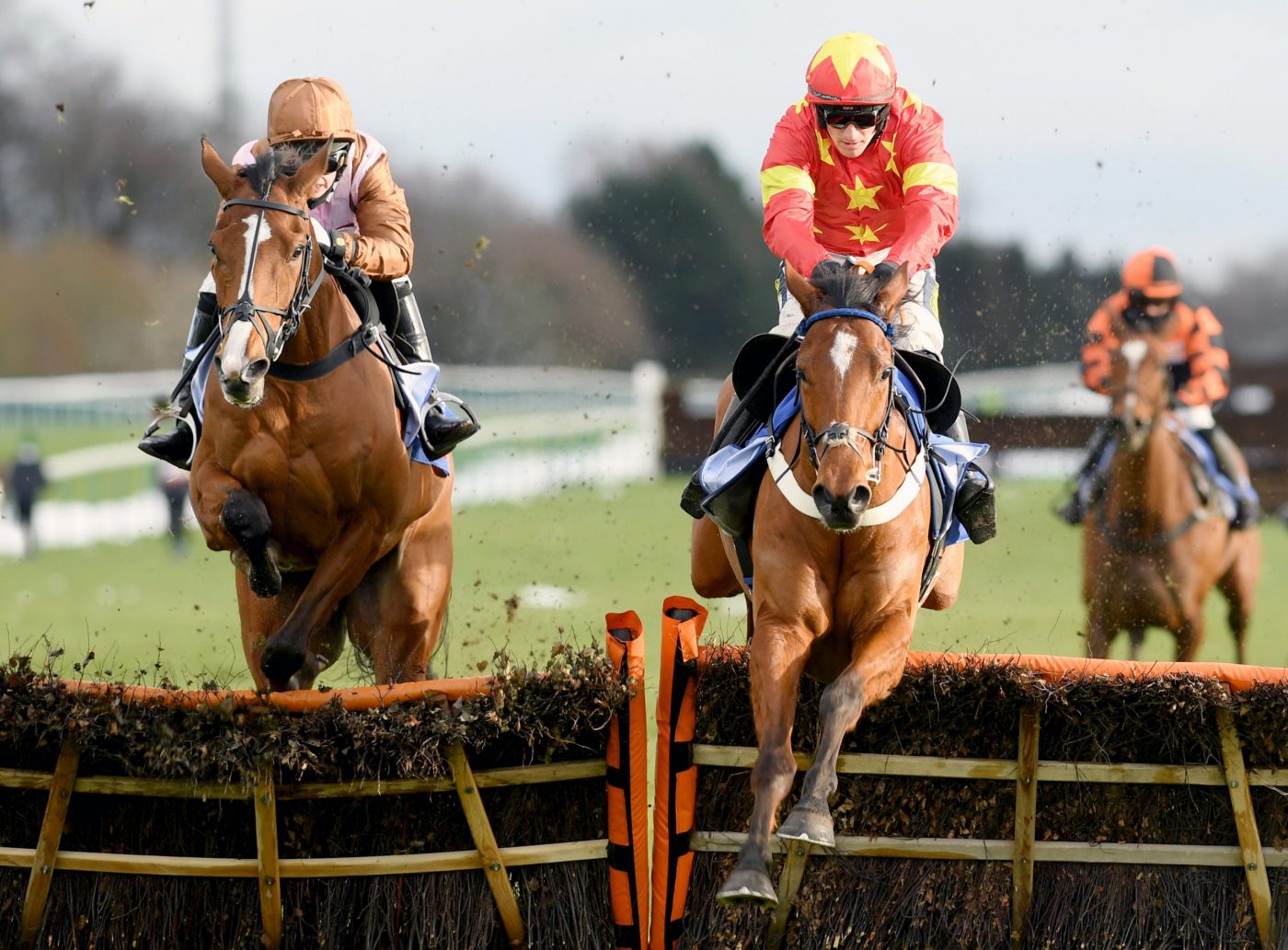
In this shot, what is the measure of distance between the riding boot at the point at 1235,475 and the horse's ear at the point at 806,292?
4649 millimetres

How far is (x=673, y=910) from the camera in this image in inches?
169

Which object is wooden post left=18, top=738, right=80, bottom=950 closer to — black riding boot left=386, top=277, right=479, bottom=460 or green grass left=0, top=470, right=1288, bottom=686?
black riding boot left=386, top=277, right=479, bottom=460

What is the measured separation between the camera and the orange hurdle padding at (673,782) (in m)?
4.29

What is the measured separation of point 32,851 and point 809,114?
3335 mm

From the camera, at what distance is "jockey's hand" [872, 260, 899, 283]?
4461 mm

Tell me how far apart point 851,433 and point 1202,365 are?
506 centimetres

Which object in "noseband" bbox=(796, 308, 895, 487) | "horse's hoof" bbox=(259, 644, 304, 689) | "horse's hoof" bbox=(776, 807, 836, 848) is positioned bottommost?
"horse's hoof" bbox=(776, 807, 836, 848)

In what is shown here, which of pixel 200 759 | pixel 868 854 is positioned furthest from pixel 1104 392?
pixel 200 759

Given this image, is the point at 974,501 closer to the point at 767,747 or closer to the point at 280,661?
the point at 767,747

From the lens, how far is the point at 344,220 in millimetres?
5449

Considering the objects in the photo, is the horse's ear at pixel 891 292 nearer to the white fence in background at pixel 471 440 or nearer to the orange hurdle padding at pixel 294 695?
the orange hurdle padding at pixel 294 695

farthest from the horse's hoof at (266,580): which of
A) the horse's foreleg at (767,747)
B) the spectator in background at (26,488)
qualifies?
the spectator in background at (26,488)

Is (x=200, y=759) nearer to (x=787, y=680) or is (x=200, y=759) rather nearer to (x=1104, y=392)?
(x=787, y=680)

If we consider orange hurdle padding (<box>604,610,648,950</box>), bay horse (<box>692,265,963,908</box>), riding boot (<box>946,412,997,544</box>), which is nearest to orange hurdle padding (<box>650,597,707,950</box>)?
orange hurdle padding (<box>604,610,648,950</box>)
